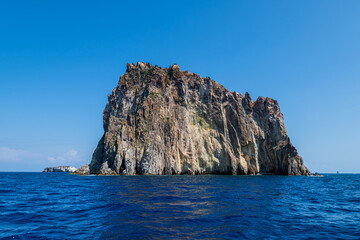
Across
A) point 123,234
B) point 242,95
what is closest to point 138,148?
point 242,95

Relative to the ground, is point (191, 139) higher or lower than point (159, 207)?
higher

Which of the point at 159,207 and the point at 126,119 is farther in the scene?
the point at 126,119

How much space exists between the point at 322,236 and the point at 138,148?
225ft

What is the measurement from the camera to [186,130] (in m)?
84.9

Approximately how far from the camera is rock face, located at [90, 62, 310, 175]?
3027 inches

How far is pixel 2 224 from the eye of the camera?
12.3 meters

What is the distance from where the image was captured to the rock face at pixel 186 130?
76875 mm

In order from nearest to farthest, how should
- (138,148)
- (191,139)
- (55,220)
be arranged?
1. (55,220)
2. (138,148)
3. (191,139)

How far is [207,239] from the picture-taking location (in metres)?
10.1

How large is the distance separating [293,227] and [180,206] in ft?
26.2

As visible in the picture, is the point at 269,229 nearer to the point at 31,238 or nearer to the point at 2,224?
the point at 31,238

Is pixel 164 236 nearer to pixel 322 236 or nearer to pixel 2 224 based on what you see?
pixel 322 236

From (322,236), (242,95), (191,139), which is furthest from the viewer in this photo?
(242,95)

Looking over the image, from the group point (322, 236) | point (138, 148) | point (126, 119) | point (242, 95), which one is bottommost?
point (322, 236)
